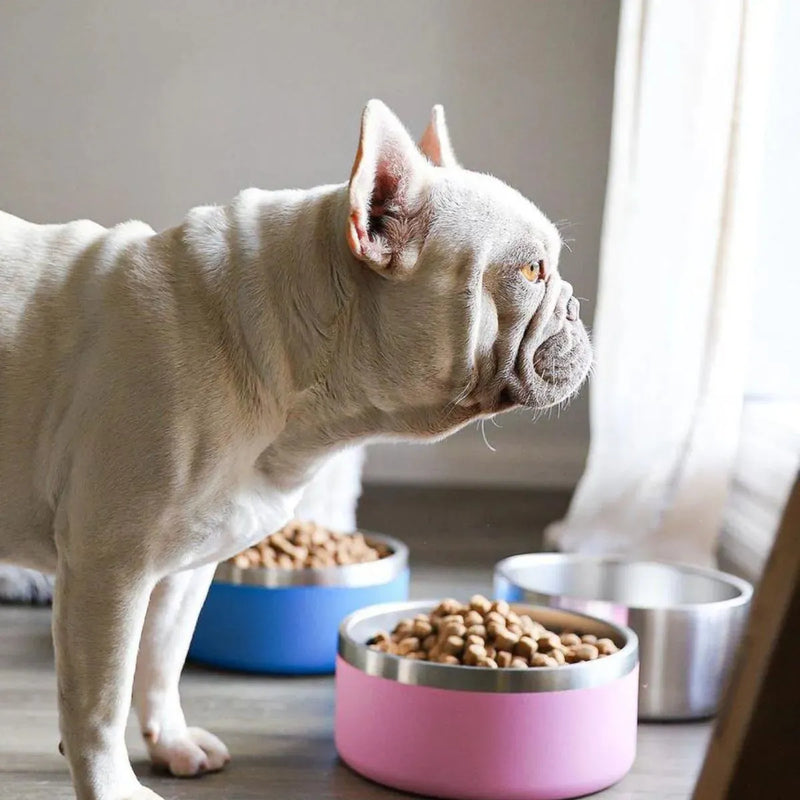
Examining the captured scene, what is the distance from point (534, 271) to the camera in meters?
1.14

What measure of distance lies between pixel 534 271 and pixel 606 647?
523 mm

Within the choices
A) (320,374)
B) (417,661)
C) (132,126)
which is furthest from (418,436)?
(132,126)

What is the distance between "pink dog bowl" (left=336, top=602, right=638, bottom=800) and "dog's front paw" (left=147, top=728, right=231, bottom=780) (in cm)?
16

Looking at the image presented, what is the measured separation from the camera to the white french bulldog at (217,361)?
1.06m

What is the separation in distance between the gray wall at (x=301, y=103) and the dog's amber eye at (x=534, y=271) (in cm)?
231

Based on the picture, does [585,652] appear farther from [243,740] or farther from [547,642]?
[243,740]

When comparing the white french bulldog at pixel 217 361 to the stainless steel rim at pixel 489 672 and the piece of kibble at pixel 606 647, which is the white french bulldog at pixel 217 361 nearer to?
the stainless steel rim at pixel 489 672

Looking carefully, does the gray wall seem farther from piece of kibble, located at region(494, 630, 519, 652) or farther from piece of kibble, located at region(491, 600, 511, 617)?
piece of kibble, located at region(494, 630, 519, 652)

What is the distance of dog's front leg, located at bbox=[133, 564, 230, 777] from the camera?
1316 mm

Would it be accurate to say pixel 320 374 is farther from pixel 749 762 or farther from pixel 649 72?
pixel 649 72

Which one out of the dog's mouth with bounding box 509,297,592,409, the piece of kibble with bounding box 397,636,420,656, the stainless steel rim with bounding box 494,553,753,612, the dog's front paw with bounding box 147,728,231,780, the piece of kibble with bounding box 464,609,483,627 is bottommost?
the dog's front paw with bounding box 147,728,231,780

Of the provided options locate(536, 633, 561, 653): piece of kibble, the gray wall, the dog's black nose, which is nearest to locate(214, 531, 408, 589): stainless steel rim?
locate(536, 633, 561, 653): piece of kibble

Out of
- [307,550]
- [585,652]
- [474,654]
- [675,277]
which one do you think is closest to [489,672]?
[474,654]

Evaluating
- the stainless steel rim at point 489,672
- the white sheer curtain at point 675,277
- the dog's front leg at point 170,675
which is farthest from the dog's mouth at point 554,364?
the white sheer curtain at point 675,277
